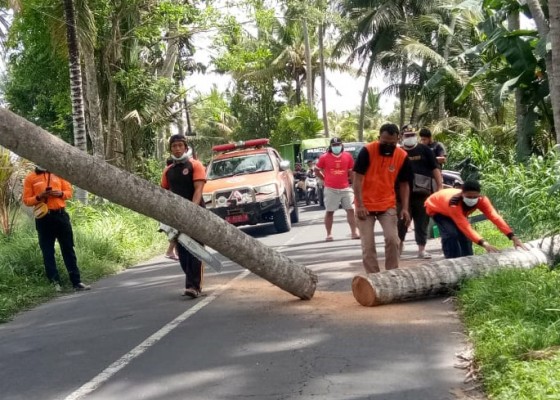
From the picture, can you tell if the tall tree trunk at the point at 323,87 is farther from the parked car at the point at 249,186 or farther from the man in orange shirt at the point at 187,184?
the man in orange shirt at the point at 187,184

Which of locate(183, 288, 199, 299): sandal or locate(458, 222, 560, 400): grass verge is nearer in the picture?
locate(458, 222, 560, 400): grass verge

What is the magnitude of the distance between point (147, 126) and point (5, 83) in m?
17.7

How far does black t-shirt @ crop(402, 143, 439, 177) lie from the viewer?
10578 mm

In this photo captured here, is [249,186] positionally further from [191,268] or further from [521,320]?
[521,320]

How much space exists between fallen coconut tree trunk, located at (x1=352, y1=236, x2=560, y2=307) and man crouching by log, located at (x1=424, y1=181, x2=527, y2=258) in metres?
0.16

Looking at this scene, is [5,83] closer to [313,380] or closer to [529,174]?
[529,174]

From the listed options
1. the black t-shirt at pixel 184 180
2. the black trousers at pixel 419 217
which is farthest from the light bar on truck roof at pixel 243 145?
the black t-shirt at pixel 184 180

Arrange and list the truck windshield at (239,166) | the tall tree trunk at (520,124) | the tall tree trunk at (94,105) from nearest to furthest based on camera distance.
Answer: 1. the tall tree trunk at (520,124)
2. the truck windshield at (239,166)
3. the tall tree trunk at (94,105)

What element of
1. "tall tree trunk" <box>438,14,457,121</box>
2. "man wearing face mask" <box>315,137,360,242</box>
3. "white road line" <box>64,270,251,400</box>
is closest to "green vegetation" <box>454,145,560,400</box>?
"white road line" <box>64,270,251,400</box>

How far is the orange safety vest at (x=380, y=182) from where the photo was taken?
8.44 m

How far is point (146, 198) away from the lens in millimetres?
7199

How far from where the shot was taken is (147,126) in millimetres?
23734

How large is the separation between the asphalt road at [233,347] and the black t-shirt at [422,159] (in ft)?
6.26

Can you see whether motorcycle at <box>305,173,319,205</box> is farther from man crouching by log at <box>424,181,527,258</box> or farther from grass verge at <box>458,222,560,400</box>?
grass verge at <box>458,222,560,400</box>
